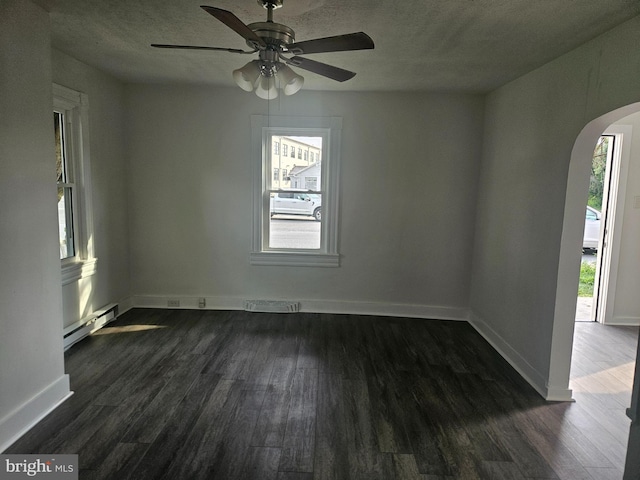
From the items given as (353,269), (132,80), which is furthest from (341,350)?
(132,80)

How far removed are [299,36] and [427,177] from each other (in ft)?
7.59

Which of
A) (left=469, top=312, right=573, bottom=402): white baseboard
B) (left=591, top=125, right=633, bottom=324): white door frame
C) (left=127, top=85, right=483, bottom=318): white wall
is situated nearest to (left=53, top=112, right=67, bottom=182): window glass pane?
(left=127, top=85, right=483, bottom=318): white wall

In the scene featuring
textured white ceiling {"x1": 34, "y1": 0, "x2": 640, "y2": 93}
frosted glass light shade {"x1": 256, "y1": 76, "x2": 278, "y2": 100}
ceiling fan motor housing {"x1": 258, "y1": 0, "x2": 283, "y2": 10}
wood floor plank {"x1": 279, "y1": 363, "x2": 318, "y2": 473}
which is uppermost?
textured white ceiling {"x1": 34, "y1": 0, "x2": 640, "y2": 93}

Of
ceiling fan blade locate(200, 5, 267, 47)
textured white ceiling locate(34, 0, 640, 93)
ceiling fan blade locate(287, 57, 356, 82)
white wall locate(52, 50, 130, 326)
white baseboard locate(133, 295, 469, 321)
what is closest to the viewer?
ceiling fan blade locate(200, 5, 267, 47)

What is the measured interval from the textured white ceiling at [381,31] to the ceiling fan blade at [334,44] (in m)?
0.27

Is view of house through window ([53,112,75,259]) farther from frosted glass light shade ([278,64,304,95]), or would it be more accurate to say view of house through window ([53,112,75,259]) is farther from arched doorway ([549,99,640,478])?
arched doorway ([549,99,640,478])

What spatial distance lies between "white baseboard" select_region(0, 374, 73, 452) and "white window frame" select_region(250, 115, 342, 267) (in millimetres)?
2340

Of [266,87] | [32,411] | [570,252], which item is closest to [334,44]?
[266,87]

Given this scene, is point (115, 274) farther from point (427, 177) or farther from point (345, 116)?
point (427, 177)

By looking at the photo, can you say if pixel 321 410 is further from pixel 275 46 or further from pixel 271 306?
pixel 275 46

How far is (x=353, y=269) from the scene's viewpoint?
4.80 metres

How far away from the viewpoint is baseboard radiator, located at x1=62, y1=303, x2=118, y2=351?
361 centimetres

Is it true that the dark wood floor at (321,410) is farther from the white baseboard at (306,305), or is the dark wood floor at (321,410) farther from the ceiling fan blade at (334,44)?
the ceiling fan blade at (334,44)

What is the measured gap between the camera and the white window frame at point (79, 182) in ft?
12.0
